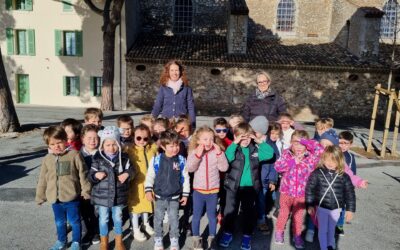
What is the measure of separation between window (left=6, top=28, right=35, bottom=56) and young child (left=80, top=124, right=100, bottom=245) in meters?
18.2

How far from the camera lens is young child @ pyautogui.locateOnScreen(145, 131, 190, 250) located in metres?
4.20

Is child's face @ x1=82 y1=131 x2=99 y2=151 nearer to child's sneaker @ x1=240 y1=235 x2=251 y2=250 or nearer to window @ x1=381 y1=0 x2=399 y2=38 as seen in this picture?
child's sneaker @ x1=240 y1=235 x2=251 y2=250

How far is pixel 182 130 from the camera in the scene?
4.99m

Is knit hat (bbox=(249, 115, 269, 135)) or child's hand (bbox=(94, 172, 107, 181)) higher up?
knit hat (bbox=(249, 115, 269, 135))

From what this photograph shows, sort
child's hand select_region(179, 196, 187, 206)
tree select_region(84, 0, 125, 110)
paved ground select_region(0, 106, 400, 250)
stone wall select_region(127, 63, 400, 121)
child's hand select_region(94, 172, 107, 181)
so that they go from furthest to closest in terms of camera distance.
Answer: stone wall select_region(127, 63, 400, 121) < tree select_region(84, 0, 125, 110) < paved ground select_region(0, 106, 400, 250) < child's hand select_region(179, 196, 187, 206) < child's hand select_region(94, 172, 107, 181)

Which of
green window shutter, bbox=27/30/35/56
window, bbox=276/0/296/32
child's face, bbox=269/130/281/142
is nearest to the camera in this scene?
child's face, bbox=269/130/281/142

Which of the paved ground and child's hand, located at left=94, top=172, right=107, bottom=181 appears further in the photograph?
the paved ground

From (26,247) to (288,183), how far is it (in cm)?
352

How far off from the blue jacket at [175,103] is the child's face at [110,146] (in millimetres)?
1814

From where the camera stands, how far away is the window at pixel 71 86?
20.3 meters

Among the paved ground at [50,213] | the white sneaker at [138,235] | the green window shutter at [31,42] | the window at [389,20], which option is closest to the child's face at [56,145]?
the paved ground at [50,213]

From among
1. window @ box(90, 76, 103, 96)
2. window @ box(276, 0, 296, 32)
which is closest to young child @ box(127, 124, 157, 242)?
window @ box(90, 76, 103, 96)

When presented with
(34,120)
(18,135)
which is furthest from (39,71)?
(18,135)

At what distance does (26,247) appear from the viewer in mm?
4449
